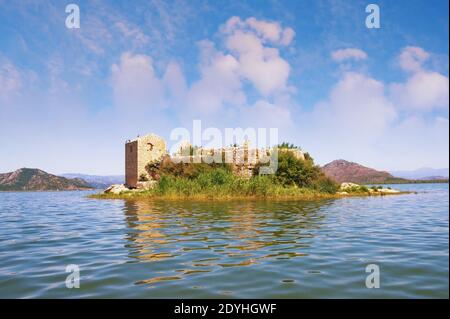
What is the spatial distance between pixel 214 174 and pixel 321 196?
679 centimetres

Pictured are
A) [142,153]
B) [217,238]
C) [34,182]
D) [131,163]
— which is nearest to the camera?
[217,238]

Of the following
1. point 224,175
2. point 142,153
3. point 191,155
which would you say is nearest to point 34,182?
point 142,153

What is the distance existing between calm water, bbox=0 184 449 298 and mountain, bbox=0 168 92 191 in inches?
2014

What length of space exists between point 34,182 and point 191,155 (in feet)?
138

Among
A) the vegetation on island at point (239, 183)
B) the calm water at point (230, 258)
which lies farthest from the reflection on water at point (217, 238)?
the vegetation on island at point (239, 183)

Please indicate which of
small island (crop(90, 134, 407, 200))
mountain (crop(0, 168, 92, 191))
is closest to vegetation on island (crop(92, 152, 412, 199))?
small island (crop(90, 134, 407, 200))

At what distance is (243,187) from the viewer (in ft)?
72.8

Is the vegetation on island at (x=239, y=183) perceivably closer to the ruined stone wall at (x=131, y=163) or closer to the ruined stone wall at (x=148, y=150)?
the ruined stone wall at (x=148, y=150)

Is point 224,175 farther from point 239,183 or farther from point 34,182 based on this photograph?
point 34,182

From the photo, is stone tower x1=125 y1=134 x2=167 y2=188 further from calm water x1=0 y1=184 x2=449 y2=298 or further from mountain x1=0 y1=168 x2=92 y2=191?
mountain x1=0 y1=168 x2=92 y2=191

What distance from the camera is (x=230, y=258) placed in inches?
248
